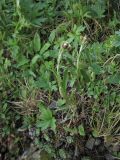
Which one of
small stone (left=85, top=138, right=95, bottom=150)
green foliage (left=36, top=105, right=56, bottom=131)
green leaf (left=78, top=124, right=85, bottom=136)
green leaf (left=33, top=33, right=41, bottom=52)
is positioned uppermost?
green leaf (left=33, top=33, right=41, bottom=52)

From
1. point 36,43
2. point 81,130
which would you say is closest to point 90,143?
point 81,130

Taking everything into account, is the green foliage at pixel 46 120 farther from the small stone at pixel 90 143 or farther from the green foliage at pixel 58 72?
the small stone at pixel 90 143

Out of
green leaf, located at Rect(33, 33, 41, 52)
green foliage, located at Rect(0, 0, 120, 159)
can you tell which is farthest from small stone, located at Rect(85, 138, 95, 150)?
green leaf, located at Rect(33, 33, 41, 52)

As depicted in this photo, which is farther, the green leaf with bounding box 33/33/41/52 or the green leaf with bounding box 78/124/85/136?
the green leaf with bounding box 33/33/41/52

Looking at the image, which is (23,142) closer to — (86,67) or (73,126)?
(73,126)

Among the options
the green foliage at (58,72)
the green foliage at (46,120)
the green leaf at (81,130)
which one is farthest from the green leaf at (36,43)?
the green leaf at (81,130)

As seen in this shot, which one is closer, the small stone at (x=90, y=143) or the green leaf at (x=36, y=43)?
the small stone at (x=90, y=143)

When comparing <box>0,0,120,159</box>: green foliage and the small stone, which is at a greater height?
<box>0,0,120,159</box>: green foliage

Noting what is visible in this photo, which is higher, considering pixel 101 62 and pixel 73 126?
pixel 101 62

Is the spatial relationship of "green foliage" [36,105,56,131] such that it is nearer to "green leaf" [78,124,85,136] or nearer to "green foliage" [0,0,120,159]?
"green foliage" [0,0,120,159]

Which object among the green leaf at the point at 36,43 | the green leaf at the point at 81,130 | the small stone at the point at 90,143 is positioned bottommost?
the small stone at the point at 90,143

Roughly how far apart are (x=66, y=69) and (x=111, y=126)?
0.40m

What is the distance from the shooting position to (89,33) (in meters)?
2.58

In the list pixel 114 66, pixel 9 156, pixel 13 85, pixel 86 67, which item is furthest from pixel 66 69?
pixel 9 156
